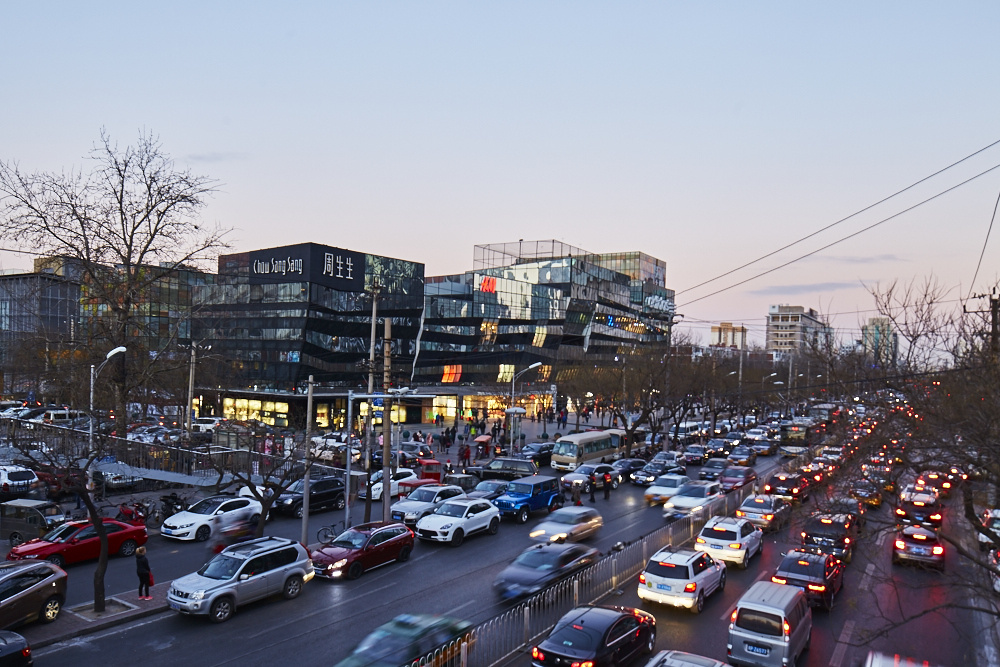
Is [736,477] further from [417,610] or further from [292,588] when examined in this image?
[292,588]

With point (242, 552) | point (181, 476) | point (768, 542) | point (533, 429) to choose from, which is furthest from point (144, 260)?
point (533, 429)

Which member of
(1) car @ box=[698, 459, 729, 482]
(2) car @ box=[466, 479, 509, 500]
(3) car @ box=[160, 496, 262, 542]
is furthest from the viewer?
(1) car @ box=[698, 459, 729, 482]

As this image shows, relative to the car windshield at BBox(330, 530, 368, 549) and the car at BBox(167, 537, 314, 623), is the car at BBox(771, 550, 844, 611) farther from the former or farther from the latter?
the car at BBox(167, 537, 314, 623)

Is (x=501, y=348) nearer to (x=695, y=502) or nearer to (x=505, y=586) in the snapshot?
(x=695, y=502)

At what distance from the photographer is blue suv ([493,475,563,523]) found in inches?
1062

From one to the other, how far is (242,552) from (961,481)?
1564 cm

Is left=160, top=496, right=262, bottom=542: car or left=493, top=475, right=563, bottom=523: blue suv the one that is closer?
left=160, top=496, right=262, bottom=542: car

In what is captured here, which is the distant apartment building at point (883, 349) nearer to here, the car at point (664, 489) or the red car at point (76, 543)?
the car at point (664, 489)

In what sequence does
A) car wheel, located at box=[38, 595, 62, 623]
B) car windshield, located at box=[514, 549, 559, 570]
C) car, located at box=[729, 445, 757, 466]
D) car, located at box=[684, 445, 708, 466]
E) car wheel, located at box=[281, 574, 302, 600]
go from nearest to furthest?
car wheel, located at box=[38, 595, 62, 623] → car wheel, located at box=[281, 574, 302, 600] → car windshield, located at box=[514, 549, 559, 570] → car, located at box=[729, 445, 757, 466] → car, located at box=[684, 445, 708, 466]

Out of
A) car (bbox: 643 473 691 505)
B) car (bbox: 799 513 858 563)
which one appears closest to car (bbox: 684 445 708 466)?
car (bbox: 643 473 691 505)

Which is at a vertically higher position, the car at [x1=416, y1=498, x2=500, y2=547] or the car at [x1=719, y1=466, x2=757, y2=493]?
the car at [x1=416, y1=498, x2=500, y2=547]

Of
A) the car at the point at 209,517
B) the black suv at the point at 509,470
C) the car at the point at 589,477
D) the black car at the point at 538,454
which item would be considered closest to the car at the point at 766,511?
the car at the point at 589,477

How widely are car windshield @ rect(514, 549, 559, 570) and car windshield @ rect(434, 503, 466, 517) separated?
6.27 metres

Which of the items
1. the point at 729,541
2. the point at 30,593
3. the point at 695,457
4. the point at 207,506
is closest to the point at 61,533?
the point at 207,506
